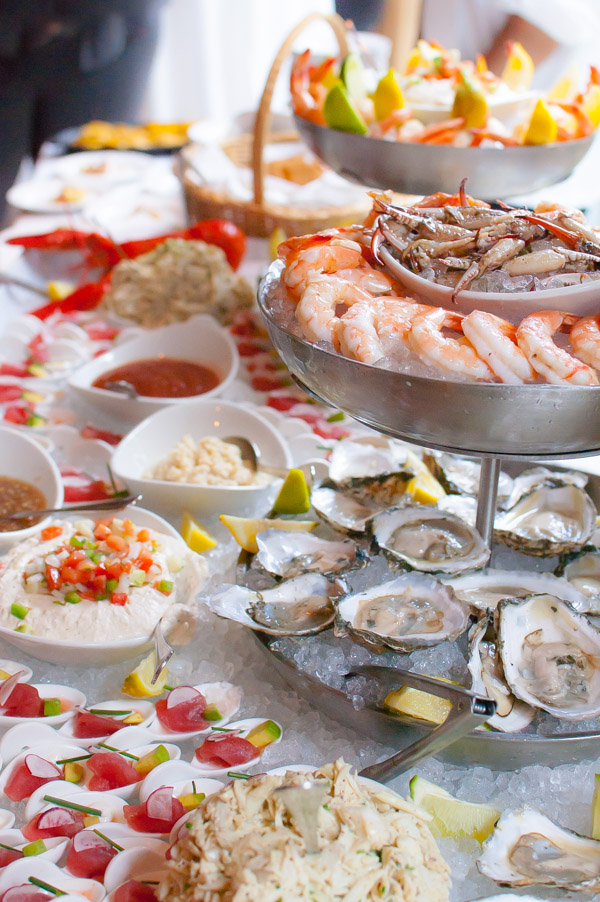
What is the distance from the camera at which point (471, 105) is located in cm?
183

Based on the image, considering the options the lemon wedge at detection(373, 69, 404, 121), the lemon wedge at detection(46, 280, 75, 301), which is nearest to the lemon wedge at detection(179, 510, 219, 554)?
the lemon wedge at detection(373, 69, 404, 121)

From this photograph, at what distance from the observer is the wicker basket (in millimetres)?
2309

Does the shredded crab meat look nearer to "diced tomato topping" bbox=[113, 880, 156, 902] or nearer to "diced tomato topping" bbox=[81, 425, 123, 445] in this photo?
"diced tomato topping" bbox=[113, 880, 156, 902]

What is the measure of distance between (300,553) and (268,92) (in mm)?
1635

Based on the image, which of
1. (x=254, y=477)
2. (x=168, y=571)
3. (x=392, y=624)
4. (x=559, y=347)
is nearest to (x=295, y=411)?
(x=254, y=477)

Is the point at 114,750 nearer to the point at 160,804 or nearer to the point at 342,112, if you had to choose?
the point at 160,804

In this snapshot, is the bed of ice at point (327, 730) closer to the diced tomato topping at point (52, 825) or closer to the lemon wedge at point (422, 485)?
the diced tomato topping at point (52, 825)

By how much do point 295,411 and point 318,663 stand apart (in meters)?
0.92

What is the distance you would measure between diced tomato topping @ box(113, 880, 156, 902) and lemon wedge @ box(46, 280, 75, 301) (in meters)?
1.95

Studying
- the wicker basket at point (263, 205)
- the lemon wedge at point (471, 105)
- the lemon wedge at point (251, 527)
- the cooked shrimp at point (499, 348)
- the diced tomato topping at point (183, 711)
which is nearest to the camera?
the cooked shrimp at point (499, 348)

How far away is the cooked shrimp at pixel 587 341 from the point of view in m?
0.85

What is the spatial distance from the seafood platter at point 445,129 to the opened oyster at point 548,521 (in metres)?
0.79

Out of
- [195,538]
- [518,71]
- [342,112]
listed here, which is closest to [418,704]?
[195,538]

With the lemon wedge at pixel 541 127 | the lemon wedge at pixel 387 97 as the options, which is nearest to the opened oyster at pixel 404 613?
the lemon wedge at pixel 541 127
